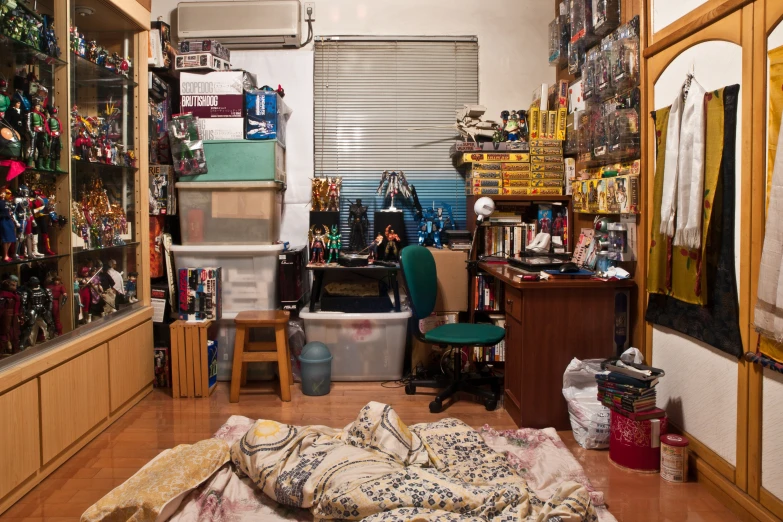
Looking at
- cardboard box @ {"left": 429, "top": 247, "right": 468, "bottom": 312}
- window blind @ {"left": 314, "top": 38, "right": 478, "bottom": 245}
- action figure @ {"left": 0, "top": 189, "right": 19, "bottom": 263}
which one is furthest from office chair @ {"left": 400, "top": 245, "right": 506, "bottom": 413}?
action figure @ {"left": 0, "top": 189, "right": 19, "bottom": 263}

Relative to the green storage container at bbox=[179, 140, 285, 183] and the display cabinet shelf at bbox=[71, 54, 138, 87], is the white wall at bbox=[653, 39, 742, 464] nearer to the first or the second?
the green storage container at bbox=[179, 140, 285, 183]

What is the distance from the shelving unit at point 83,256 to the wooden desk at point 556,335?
7.34ft

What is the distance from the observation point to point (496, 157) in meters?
4.54

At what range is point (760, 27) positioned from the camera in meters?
2.33

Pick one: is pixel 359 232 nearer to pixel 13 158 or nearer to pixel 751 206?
pixel 13 158

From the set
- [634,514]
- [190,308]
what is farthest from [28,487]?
[634,514]

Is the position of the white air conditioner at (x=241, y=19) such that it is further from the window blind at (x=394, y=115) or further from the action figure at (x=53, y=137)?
the action figure at (x=53, y=137)

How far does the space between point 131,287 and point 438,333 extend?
75.6 inches

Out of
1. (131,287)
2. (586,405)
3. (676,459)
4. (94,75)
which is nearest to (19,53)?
(94,75)

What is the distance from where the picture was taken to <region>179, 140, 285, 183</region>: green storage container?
4.41m

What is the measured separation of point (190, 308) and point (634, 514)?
9.68 ft

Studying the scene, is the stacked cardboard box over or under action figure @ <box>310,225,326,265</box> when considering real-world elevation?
over

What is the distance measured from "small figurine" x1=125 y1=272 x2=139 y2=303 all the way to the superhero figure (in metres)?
0.85

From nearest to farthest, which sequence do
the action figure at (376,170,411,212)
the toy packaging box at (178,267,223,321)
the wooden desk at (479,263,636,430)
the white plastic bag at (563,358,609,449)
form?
the white plastic bag at (563,358,609,449) → the wooden desk at (479,263,636,430) → the toy packaging box at (178,267,223,321) → the action figure at (376,170,411,212)
